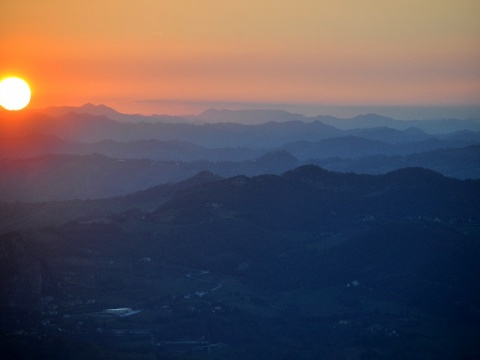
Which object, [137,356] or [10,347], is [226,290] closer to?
[137,356]

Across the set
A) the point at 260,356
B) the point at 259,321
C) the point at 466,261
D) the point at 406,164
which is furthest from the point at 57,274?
the point at 406,164

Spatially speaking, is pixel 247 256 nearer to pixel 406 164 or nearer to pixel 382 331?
pixel 382 331

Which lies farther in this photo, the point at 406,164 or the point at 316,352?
the point at 406,164

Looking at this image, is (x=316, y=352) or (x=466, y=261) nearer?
(x=316, y=352)

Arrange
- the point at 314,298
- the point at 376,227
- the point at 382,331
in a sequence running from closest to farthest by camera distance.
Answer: the point at 382,331 → the point at 314,298 → the point at 376,227

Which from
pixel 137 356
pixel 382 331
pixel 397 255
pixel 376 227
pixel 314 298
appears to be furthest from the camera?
pixel 376 227

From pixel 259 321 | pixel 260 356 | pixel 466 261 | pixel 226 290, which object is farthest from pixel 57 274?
pixel 466 261
